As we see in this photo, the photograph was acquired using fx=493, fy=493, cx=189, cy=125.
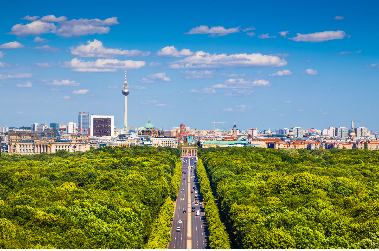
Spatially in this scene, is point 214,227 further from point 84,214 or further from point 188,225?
point 84,214

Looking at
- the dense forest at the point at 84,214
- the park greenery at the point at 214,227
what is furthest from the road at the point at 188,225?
the dense forest at the point at 84,214

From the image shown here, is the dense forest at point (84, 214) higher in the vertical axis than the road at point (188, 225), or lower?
higher

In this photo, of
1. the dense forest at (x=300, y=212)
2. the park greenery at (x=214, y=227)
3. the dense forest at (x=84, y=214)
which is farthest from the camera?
the park greenery at (x=214, y=227)

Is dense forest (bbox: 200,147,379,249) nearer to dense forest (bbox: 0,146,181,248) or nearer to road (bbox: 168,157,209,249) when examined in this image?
road (bbox: 168,157,209,249)

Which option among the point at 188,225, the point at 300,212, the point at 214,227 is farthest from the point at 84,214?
the point at 300,212

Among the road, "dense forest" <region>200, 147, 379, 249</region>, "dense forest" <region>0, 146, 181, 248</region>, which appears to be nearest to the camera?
"dense forest" <region>0, 146, 181, 248</region>

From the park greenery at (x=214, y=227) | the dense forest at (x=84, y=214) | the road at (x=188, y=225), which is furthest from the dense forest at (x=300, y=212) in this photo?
the dense forest at (x=84, y=214)

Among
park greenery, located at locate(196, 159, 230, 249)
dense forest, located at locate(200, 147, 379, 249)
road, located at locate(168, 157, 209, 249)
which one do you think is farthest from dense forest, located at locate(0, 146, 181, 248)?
dense forest, located at locate(200, 147, 379, 249)

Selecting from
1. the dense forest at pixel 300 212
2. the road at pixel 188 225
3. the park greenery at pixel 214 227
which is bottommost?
the road at pixel 188 225

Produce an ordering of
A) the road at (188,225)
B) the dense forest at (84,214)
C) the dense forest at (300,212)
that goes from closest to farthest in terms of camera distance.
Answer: the dense forest at (84,214), the dense forest at (300,212), the road at (188,225)

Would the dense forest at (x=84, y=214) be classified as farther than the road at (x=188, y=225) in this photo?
No

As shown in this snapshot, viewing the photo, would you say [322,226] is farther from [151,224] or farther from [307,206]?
[151,224]

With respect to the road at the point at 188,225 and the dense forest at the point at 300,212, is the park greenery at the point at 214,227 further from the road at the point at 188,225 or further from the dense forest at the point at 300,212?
the road at the point at 188,225
